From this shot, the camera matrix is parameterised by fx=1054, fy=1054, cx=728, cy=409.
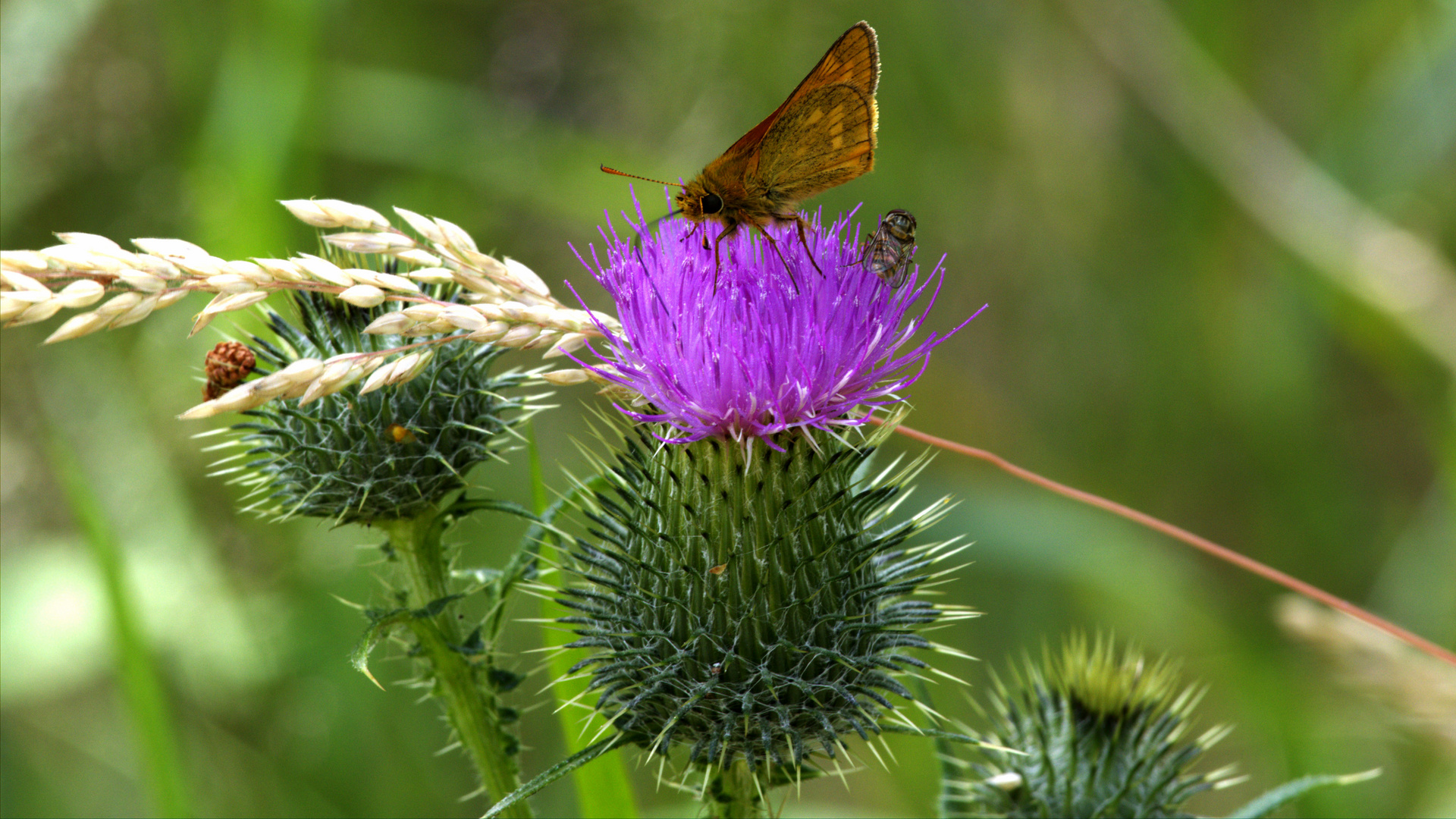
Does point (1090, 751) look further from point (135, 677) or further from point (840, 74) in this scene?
point (135, 677)

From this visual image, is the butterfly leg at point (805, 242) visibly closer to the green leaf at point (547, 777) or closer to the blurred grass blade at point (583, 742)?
the blurred grass blade at point (583, 742)

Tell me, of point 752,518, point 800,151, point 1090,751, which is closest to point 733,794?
point 752,518

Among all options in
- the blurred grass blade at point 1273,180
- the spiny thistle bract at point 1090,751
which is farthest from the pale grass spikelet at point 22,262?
the blurred grass blade at point 1273,180

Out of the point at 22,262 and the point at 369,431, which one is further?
the point at 369,431

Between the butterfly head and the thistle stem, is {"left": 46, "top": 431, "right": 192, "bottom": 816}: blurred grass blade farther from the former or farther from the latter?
the butterfly head

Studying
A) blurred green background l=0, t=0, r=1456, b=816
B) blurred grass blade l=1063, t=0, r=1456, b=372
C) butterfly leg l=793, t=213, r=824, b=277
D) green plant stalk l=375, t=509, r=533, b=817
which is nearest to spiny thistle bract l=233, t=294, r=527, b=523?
green plant stalk l=375, t=509, r=533, b=817

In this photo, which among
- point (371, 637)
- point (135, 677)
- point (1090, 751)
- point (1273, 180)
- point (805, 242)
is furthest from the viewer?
point (1273, 180)

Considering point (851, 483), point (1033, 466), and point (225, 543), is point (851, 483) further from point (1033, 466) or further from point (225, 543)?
point (1033, 466)
